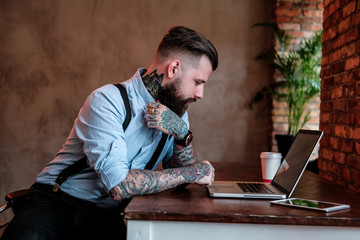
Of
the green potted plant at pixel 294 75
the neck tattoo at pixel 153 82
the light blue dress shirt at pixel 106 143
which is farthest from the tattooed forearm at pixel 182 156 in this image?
the green potted plant at pixel 294 75

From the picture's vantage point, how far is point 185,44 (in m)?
1.59

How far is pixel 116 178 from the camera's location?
128cm

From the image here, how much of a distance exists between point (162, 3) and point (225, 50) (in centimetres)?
98

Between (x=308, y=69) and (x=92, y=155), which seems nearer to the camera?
(x=92, y=155)

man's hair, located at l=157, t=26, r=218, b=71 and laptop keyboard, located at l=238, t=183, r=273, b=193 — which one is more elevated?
man's hair, located at l=157, t=26, r=218, b=71

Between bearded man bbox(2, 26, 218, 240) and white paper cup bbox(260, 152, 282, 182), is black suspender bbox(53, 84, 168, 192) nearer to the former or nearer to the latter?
bearded man bbox(2, 26, 218, 240)

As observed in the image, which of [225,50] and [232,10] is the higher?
[232,10]

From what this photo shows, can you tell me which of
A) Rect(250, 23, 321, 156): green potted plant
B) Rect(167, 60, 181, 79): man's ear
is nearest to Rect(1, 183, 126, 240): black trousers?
Rect(167, 60, 181, 79): man's ear

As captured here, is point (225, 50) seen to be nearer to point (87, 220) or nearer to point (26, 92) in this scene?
point (26, 92)

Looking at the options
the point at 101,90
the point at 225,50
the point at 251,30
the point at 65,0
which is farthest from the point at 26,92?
the point at 101,90

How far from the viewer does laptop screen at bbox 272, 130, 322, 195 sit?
1.28 metres

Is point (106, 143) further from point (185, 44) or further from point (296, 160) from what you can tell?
point (296, 160)

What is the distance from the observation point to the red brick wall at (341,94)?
63.0 inches

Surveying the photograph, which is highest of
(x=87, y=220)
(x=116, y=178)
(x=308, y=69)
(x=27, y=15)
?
(x=27, y=15)
